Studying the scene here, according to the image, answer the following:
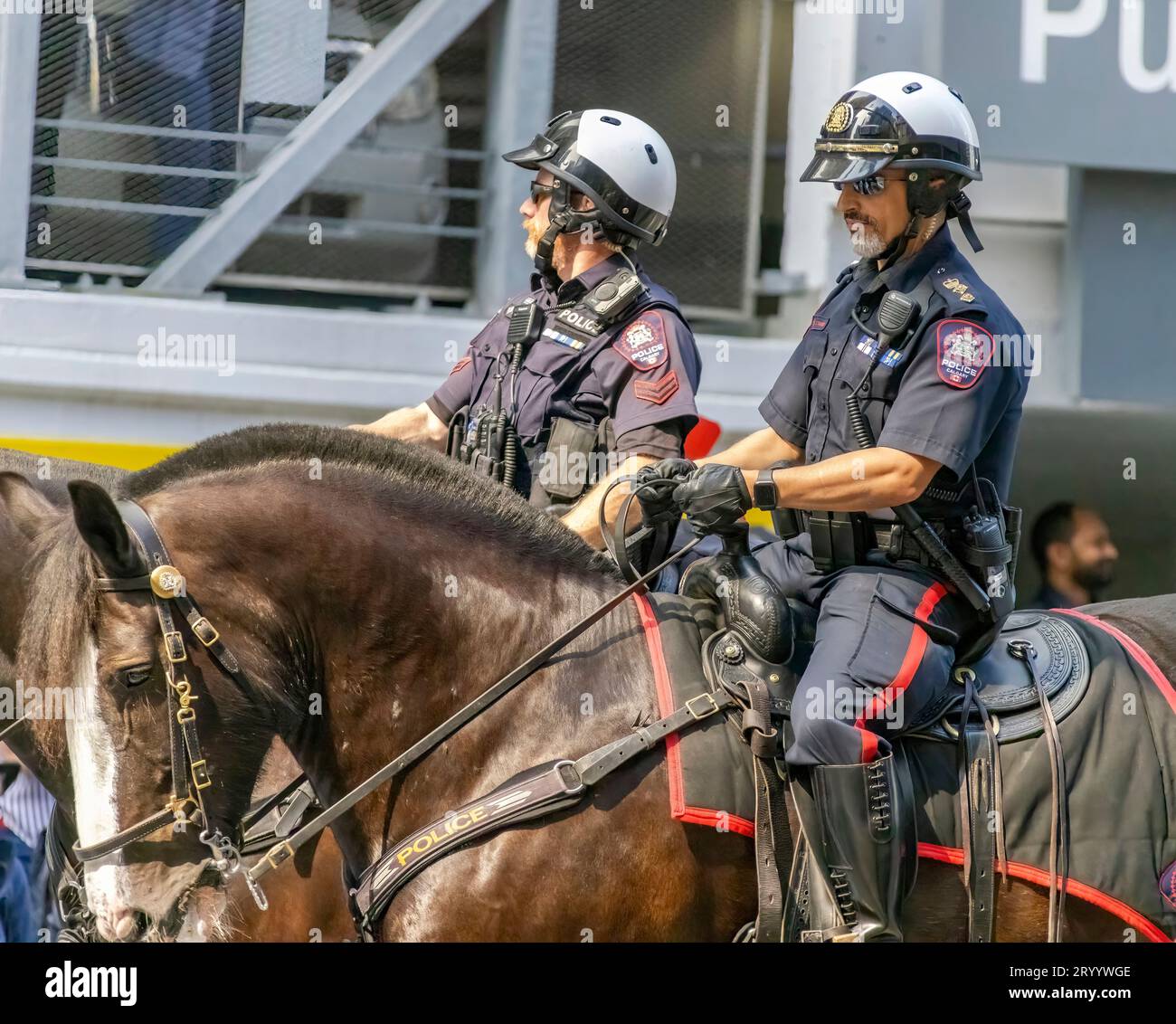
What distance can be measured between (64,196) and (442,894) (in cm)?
581

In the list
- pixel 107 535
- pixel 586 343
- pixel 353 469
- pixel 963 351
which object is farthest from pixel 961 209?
pixel 107 535

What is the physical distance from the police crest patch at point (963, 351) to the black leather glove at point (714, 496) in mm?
556

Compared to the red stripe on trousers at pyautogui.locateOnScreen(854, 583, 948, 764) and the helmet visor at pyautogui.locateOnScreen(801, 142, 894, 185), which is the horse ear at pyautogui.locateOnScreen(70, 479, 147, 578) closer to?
the red stripe on trousers at pyautogui.locateOnScreen(854, 583, 948, 764)

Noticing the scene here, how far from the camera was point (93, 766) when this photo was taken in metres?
3.09

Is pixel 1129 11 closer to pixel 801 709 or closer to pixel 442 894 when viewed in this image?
pixel 801 709

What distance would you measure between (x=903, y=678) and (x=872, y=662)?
0.08m

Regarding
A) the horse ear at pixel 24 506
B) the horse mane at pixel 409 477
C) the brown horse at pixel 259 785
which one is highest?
the horse mane at pixel 409 477

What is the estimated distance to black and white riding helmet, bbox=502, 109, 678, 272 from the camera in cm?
433

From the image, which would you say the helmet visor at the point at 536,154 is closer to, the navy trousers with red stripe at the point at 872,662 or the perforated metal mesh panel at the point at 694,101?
the navy trousers with red stripe at the point at 872,662

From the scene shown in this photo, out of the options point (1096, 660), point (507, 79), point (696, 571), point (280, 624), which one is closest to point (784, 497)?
point (696, 571)

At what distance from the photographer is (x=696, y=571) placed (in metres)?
3.76

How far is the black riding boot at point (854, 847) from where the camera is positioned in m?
3.36

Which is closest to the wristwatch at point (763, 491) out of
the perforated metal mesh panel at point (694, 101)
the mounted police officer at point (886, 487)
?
the mounted police officer at point (886, 487)

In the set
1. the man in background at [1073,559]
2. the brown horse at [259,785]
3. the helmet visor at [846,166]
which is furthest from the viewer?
the man in background at [1073,559]
